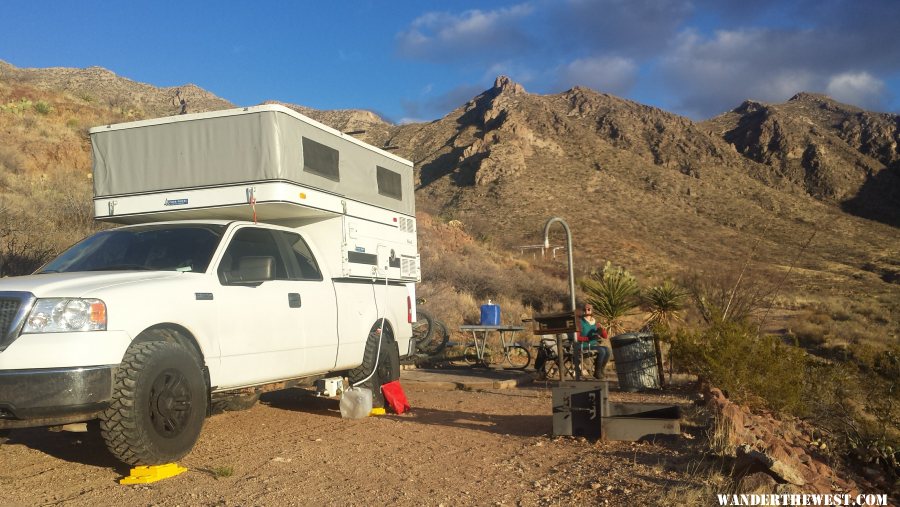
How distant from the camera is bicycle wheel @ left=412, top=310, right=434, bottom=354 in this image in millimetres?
14688

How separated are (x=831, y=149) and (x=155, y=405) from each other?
60176 mm

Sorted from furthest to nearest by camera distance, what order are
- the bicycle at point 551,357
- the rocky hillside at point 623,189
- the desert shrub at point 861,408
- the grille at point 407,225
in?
the rocky hillside at point 623,189
the bicycle at point 551,357
the grille at point 407,225
the desert shrub at point 861,408

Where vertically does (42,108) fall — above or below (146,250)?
above

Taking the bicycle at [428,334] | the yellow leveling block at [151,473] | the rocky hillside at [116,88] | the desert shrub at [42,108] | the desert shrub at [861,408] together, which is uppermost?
the rocky hillside at [116,88]

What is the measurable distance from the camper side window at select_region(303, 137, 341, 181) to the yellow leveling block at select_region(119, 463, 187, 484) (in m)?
3.45

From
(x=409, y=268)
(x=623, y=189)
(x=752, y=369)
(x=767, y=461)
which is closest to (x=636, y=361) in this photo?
(x=752, y=369)

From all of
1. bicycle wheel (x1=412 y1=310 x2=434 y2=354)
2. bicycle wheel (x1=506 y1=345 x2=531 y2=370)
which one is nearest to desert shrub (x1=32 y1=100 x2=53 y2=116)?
bicycle wheel (x1=412 y1=310 x2=434 y2=354)

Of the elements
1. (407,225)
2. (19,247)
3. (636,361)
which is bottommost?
(636,361)

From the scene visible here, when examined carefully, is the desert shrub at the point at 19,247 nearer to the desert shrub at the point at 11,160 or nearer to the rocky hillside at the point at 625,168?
the desert shrub at the point at 11,160

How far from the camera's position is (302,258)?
8.01 metres

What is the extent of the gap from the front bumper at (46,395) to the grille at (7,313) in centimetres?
31

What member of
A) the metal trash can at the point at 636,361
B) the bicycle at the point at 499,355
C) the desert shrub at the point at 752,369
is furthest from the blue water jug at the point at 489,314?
the desert shrub at the point at 752,369

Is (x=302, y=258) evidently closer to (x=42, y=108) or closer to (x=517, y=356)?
(x=517, y=356)

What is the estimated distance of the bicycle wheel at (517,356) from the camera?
15.4m
